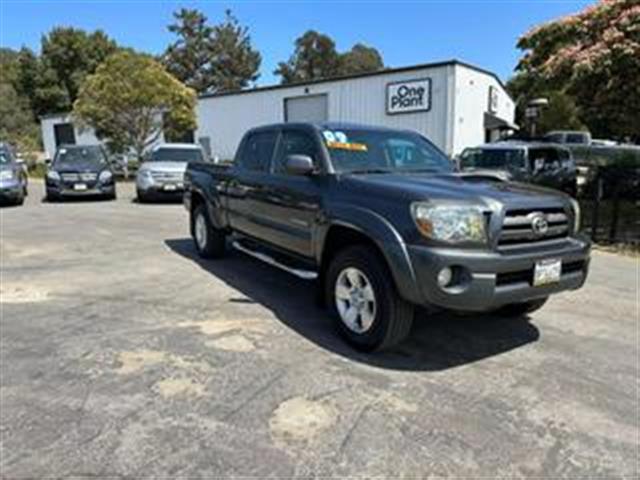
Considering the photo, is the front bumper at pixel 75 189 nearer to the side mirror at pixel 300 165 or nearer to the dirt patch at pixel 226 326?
the dirt patch at pixel 226 326

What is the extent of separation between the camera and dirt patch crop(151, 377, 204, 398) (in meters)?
4.02

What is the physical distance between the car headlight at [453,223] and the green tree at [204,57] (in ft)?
208

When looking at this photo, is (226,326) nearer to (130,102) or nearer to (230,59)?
(130,102)

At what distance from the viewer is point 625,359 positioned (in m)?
4.75

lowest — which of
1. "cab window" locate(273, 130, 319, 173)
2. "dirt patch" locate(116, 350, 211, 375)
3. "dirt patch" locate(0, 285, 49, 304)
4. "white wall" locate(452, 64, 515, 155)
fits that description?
"dirt patch" locate(116, 350, 211, 375)

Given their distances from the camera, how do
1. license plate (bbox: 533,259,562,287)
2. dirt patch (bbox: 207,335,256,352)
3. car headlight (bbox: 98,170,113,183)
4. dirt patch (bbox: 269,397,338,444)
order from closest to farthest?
dirt patch (bbox: 269,397,338,444), license plate (bbox: 533,259,562,287), dirt patch (bbox: 207,335,256,352), car headlight (bbox: 98,170,113,183)

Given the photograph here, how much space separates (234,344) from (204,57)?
65.1 m

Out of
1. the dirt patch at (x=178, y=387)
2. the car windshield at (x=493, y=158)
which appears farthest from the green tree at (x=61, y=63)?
the dirt patch at (x=178, y=387)

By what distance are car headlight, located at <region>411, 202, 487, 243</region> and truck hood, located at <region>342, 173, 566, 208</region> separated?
0.10 meters

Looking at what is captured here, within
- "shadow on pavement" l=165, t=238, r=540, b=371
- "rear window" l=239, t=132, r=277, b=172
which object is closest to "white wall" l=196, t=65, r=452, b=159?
"rear window" l=239, t=132, r=277, b=172

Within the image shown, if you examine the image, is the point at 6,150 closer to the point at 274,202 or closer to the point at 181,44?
the point at 274,202

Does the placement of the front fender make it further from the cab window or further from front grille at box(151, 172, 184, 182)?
front grille at box(151, 172, 184, 182)

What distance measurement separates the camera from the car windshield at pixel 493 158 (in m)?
13.9

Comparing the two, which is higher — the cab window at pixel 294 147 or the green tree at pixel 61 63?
the green tree at pixel 61 63
